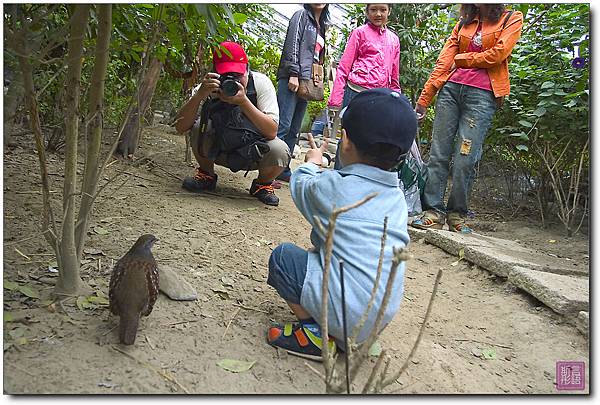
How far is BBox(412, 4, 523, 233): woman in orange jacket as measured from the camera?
3.69 meters

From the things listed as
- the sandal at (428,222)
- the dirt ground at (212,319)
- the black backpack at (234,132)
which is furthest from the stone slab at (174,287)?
the sandal at (428,222)

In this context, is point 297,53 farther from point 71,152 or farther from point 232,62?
point 71,152

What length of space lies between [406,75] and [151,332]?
500cm

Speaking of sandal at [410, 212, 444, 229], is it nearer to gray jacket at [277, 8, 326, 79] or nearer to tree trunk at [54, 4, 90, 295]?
gray jacket at [277, 8, 326, 79]

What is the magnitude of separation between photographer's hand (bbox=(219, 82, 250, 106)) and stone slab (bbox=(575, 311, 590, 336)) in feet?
7.32

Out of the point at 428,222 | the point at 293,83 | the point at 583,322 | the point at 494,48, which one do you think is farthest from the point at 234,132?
the point at 583,322

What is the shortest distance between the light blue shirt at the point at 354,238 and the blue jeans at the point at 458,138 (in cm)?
212

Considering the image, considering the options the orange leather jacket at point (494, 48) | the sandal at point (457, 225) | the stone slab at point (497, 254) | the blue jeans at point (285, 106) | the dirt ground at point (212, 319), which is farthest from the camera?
the blue jeans at point (285, 106)

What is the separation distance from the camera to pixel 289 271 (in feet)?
6.32

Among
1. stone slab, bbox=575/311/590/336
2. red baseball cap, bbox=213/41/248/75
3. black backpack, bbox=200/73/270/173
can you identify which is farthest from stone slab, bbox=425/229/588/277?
red baseball cap, bbox=213/41/248/75

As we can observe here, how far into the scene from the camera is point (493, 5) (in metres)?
3.70

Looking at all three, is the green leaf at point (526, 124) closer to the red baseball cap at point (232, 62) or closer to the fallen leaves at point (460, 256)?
the fallen leaves at point (460, 256)

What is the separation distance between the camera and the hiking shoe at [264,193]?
3.96m

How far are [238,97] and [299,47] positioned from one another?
51.2 inches
